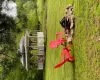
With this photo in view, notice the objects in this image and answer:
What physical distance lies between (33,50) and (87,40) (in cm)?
496

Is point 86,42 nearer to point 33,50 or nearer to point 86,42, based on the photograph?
point 86,42

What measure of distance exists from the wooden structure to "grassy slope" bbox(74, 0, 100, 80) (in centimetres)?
365

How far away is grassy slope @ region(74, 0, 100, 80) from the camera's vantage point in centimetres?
400

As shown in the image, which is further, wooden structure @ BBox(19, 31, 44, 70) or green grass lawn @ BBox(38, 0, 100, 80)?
wooden structure @ BBox(19, 31, 44, 70)

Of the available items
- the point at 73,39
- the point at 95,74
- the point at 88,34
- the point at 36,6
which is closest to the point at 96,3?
the point at 88,34

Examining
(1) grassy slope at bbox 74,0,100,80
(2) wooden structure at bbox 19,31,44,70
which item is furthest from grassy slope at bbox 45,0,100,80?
(2) wooden structure at bbox 19,31,44,70

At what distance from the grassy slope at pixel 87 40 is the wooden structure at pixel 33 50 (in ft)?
12.0

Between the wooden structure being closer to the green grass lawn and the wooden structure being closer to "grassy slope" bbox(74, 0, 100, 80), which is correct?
the green grass lawn

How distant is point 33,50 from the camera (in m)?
9.33

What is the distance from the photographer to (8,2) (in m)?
8.98

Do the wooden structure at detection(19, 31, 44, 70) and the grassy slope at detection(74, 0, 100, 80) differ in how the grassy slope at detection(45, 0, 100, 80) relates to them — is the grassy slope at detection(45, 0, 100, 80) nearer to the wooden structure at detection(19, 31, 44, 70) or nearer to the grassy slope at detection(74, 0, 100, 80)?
the grassy slope at detection(74, 0, 100, 80)

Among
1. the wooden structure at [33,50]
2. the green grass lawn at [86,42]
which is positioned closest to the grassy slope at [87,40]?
the green grass lawn at [86,42]

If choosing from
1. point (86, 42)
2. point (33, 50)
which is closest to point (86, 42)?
point (86, 42)

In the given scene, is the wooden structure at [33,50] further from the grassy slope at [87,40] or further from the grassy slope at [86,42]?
the grassy slope at [87,40]
